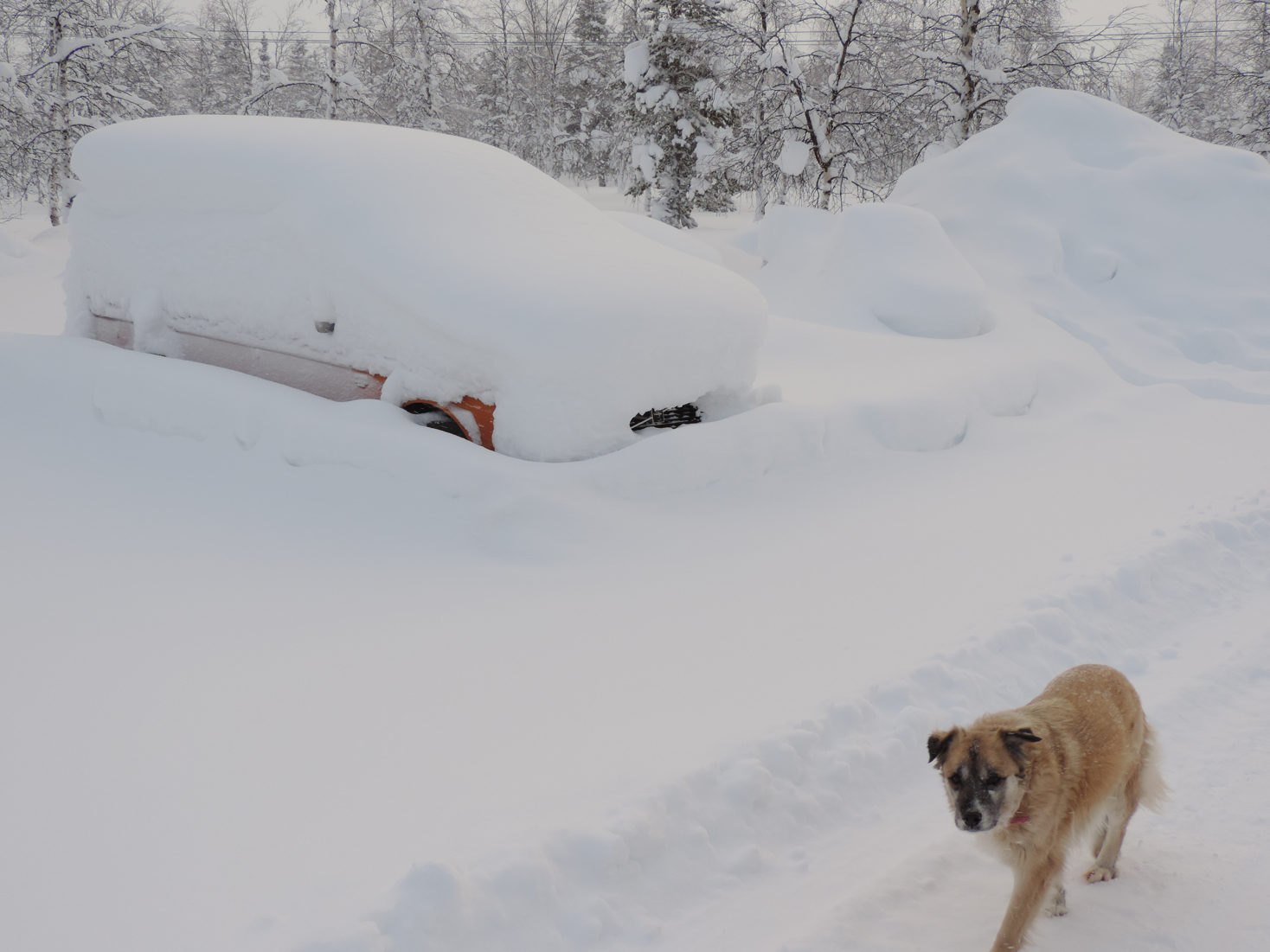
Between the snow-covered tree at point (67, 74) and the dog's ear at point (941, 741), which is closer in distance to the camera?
the dog's ear at point (941, 741)

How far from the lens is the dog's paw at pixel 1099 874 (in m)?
2.72

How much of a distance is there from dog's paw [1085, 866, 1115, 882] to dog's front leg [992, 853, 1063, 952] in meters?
0.47

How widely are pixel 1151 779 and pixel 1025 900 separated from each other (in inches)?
28.1

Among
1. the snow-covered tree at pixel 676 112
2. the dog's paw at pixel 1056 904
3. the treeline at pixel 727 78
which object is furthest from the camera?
the snow-covered tree at pixel 676 112

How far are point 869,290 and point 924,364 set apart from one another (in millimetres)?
2149

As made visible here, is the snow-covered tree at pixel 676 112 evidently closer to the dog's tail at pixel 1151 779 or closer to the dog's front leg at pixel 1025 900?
the dog's tail at pixel 1151 779

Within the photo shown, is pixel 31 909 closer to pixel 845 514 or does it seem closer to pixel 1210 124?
pixel 845 514

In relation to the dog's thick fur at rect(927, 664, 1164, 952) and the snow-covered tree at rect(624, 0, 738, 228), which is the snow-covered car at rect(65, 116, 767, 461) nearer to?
the dog's thick fur at rect(927, 664, 1164, 952)

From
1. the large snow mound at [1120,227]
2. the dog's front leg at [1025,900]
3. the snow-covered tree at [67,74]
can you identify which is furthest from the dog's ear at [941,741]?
the snow-covered tree at [67,74]

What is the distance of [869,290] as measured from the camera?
963 centimetres

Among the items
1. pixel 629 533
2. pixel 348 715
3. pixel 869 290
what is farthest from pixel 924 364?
pixel 348 715

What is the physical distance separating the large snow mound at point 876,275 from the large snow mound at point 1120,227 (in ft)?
5.17

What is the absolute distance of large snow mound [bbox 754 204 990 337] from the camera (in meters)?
9.16

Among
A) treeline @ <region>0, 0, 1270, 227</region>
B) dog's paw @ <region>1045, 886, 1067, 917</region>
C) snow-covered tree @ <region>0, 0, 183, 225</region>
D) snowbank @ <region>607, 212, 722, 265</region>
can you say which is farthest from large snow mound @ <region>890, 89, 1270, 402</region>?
snow-covered tree @ <region>0, 0, 183, 225</region>
